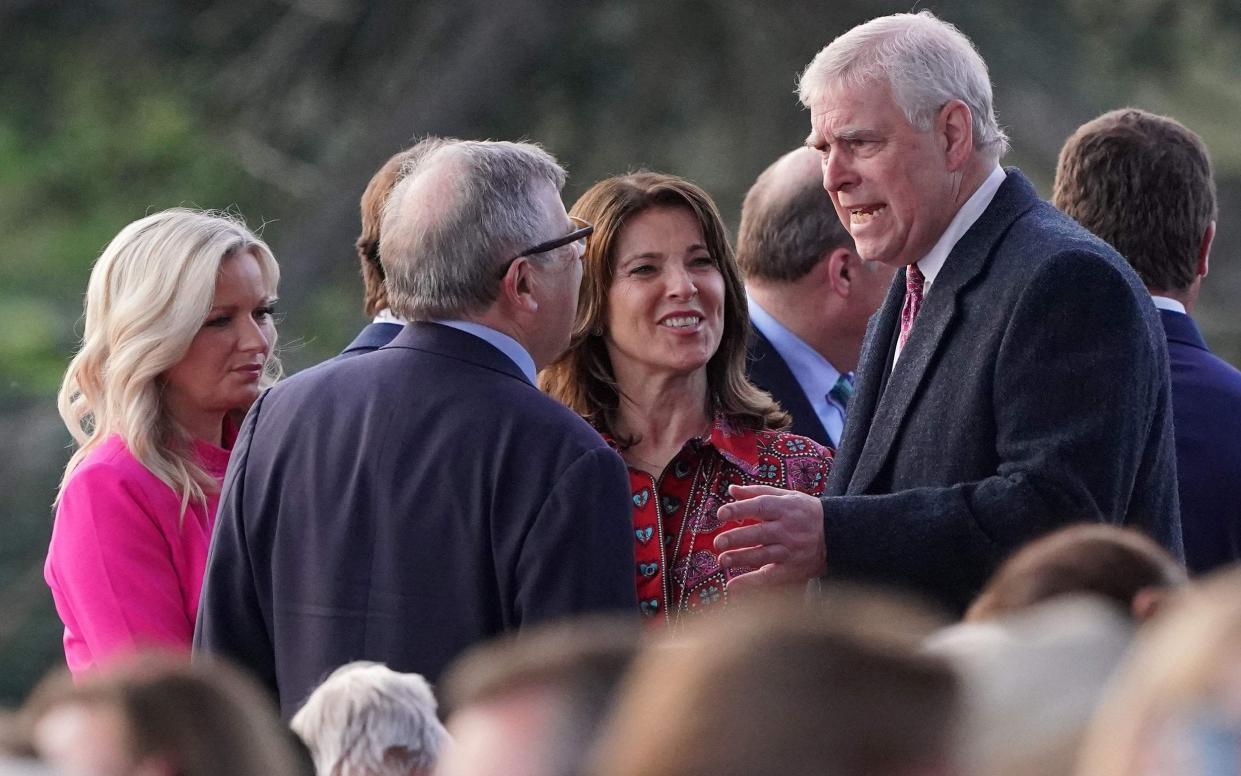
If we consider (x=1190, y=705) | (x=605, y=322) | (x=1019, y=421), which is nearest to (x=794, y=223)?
(x=605, y=322)

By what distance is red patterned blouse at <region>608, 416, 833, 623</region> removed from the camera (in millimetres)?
3518

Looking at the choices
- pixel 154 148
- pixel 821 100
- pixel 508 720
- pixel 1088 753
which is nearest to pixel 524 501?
pixel 821 100

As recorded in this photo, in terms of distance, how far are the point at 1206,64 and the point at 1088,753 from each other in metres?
8.11

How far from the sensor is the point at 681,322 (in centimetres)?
377

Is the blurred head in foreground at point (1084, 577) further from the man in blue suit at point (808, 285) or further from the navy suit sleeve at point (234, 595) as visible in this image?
the man in blue suit at point (808, 285)

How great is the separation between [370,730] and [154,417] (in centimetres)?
157

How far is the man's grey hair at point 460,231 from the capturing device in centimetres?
310

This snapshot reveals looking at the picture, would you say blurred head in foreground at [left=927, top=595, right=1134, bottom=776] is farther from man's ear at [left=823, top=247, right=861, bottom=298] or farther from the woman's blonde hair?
man's ear at [left=823, top=247, right=861, bottom=298]

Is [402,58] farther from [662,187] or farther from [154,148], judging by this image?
[662,187]

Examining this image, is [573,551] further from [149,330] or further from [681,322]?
[149,330]

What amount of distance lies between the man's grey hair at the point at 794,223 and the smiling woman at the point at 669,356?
770mm

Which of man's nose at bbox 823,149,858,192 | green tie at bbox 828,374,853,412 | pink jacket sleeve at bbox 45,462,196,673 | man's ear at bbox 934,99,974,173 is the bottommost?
pink jacket sleeve at bbox 45,462,196,673

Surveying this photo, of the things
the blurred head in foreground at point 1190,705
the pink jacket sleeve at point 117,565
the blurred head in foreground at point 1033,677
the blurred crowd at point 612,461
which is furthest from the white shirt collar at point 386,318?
the blurred head in foreground at point 1190,705

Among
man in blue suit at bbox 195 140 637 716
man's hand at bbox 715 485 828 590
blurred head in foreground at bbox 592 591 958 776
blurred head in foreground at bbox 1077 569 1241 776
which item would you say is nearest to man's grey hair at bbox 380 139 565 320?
man in blue suit at bbox 195 140 637 716
